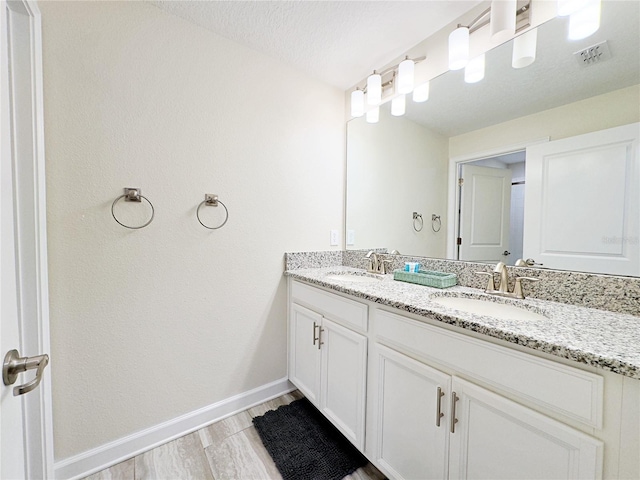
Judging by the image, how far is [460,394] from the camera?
0.87m

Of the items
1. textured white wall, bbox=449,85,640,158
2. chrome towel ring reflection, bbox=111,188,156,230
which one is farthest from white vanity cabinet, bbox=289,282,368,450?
textured white wall, bbox=449,85,640,158

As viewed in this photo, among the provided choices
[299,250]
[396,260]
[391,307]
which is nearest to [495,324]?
[391,307]

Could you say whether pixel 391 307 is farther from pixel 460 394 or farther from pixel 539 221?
pixel 539 221

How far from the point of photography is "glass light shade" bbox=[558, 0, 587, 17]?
1.02m

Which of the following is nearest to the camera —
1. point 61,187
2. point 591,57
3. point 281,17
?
point 591,57

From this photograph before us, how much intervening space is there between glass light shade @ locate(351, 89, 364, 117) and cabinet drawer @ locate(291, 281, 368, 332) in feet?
4.23

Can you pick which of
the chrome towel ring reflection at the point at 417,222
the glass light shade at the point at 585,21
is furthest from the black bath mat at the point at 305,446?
the glass light shade at the point at 585,21

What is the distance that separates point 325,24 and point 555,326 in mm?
1689

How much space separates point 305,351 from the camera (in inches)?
64.8

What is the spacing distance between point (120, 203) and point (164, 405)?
1078 millimetres

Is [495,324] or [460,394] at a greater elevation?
[495,324]

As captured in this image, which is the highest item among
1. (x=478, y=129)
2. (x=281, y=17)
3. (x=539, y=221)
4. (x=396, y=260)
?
(x=281, y=17)

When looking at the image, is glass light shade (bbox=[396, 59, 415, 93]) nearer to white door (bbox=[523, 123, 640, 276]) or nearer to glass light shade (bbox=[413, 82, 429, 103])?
glass light shade (bbox=[413, 82, 429, 103])

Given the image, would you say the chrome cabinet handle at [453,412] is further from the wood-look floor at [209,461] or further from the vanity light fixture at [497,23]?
the vanity light fixture at [497,23]
